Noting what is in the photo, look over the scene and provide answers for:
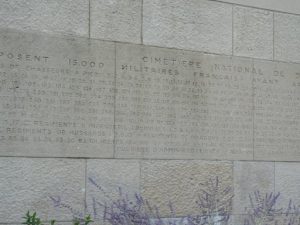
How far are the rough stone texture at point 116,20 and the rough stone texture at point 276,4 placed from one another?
141 centimetres

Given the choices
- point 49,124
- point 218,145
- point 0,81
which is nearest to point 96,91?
point 49,124

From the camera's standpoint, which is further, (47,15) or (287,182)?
(287,182)

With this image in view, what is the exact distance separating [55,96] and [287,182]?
3.33 meters

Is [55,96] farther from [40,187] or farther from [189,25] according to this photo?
[189,25]

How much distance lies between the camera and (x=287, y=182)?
25.6ft

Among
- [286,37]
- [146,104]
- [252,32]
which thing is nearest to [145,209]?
[146,104]

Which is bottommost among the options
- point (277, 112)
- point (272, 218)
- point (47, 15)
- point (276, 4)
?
point (272, 218)

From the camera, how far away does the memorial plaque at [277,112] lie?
769 centimetres

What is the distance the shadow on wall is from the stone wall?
3 centimetres

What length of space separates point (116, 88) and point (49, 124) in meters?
0.90

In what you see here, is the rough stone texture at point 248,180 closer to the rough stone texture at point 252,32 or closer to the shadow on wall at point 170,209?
the shadow on wall at point 170,209

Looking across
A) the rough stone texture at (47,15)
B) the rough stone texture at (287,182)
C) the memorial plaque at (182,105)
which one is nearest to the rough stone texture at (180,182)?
the memorial plaque at (182,105)

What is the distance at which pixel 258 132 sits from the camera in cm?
766

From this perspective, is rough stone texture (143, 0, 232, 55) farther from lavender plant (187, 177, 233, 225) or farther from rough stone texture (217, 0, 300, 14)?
lavender plant (187, 177, 233, 225)
